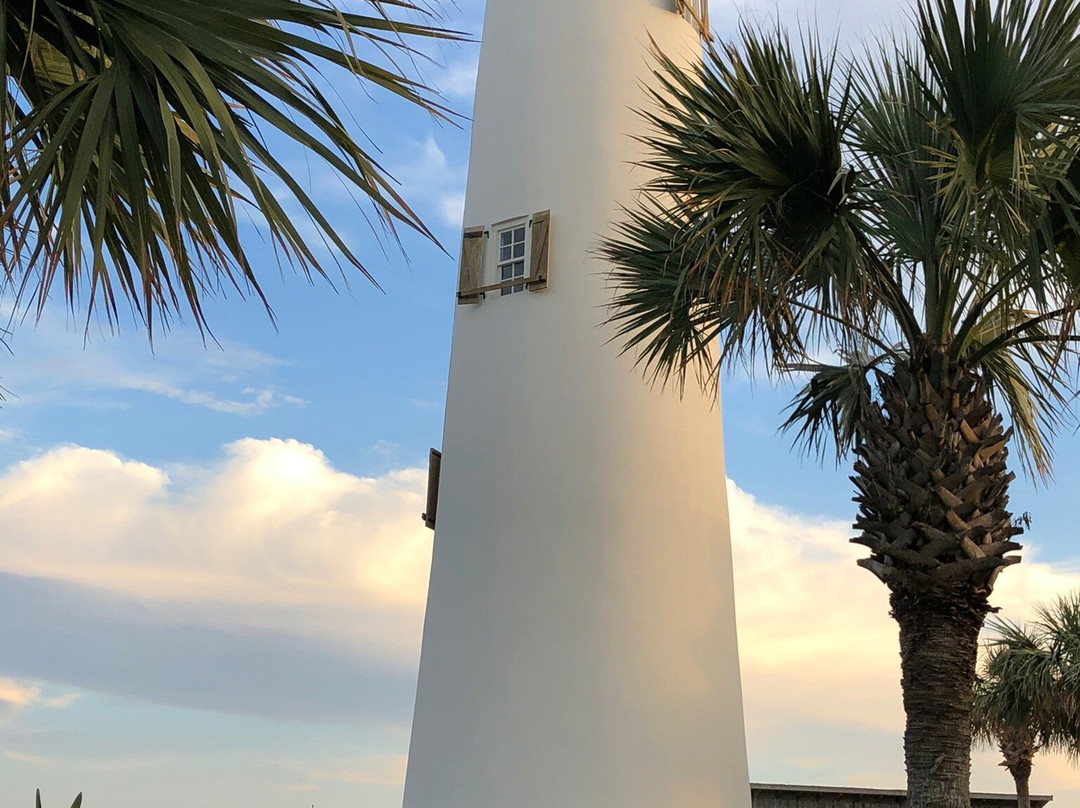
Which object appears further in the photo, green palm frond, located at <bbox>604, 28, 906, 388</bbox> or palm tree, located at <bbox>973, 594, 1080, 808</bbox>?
palm tree, located at <bbox>973, 594, 1080, 808</bbox>

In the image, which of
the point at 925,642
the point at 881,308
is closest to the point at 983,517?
the point at 925,642

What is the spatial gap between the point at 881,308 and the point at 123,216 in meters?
4.09

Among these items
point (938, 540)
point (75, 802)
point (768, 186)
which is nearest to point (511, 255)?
point (768, 186)

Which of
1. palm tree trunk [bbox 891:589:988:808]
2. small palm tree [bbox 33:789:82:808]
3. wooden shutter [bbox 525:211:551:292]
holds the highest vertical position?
wooden shutter [bbox 525:211:551:292]

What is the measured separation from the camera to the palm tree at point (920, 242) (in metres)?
5.33

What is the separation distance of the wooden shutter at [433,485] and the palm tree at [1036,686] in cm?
837

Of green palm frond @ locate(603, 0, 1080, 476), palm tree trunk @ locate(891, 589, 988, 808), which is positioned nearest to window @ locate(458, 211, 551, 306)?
green palm frond @ locate(603, 0, 1080, 476)

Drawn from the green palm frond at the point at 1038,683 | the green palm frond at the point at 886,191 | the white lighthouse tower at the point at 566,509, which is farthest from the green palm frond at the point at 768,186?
the green palm frond at the point at 1038,683

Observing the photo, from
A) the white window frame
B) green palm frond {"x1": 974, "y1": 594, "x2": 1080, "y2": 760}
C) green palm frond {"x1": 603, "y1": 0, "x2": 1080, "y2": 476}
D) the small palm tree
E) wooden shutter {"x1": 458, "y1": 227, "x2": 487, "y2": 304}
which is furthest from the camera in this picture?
green palm frond {"x1": 974, "y1": 594, "x2": 1080, "y2": 760}

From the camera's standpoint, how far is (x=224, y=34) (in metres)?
3.35

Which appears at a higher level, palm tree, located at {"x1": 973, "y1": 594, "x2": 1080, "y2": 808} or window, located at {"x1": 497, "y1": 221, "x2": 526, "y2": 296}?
window, located at {"x1": 497, "y1": 221, "x2": 526, "y2": 296}

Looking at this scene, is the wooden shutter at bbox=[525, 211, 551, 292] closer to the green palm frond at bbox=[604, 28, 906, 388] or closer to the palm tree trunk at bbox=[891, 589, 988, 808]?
the green palm frond at bbox=[604, 28, 906, 388]

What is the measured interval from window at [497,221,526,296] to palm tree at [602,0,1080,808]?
2.95 metres

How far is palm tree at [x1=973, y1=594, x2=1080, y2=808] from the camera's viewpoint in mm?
14023
